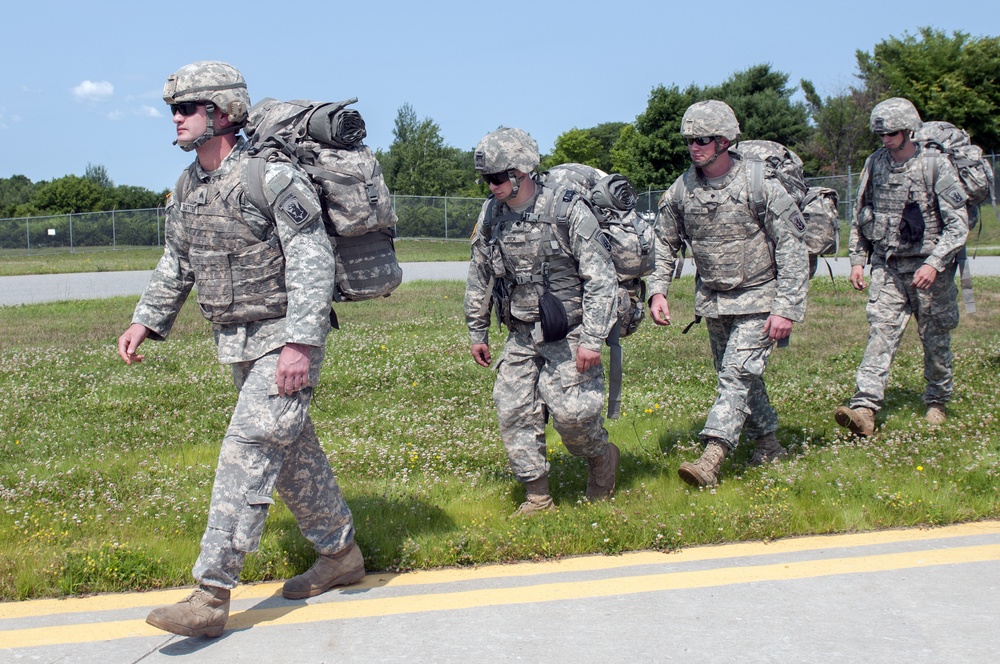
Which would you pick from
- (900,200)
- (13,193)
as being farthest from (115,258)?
(13,193)

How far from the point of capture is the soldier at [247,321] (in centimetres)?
436

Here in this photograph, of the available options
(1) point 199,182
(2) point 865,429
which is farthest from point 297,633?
(2) point 865,429

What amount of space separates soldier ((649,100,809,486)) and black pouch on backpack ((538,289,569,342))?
0.94m

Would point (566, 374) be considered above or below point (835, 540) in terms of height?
above

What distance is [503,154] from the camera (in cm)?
538

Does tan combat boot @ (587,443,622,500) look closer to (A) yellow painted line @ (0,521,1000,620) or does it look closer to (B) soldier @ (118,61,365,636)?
(A) yellow painted line @ (0,521,1000,620)

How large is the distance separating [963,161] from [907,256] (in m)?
0.76

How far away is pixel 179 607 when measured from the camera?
420cm

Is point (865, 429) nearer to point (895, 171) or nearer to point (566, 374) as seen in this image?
point (895, 171)

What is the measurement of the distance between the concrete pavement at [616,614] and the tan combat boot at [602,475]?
84 centimetres

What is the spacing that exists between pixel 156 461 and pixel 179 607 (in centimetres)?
284

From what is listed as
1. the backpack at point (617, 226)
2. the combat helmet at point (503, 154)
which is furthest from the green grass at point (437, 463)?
the combat helmet at point (503, 154)

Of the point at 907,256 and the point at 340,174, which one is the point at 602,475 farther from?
the point at 907,256

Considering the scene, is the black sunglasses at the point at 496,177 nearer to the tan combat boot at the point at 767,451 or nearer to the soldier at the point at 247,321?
the soldier at the point at 247,321
